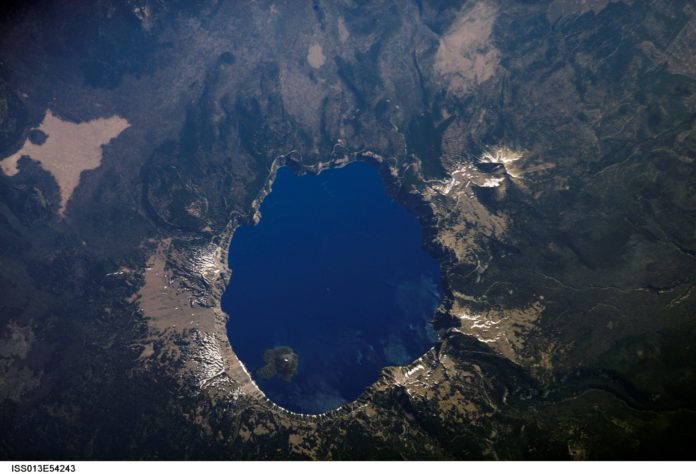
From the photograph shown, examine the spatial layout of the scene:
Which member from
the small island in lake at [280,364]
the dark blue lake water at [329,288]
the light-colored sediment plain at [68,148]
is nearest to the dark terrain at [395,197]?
the light-colored sediment plain at [68,148]

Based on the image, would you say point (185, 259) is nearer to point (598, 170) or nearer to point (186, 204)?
point (186, 204)

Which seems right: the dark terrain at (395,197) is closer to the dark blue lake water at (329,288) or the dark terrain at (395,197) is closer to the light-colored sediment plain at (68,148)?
the light-colored sediment plain at (68,148)

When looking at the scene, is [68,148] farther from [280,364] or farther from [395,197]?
[395,197]

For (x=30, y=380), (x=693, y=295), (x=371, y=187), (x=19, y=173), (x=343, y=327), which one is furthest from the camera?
(x=371, y=187)

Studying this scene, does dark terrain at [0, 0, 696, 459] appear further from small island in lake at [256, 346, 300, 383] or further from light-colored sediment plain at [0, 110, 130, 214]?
small island in lake at [256, 346, 300, 383]

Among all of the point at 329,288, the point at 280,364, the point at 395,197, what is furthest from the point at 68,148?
the point at 395,197

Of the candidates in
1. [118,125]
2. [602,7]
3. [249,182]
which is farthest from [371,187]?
[602,7]
